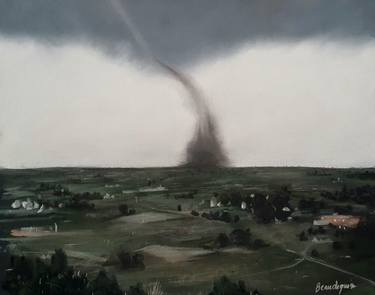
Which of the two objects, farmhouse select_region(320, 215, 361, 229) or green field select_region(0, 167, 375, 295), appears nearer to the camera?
green field select_region(0, 167, 375, 295)

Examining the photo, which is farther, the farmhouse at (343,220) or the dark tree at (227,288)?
the farmhouse at (343,220)

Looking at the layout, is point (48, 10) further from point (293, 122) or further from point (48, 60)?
point (293, 122)

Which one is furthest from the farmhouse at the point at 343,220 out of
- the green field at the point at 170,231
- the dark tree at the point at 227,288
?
the dark tree at the point at 227,288

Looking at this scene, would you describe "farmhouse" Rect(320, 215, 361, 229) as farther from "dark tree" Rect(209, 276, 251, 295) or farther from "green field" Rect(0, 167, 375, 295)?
"dark tree" Rect(209, 276, 251, 295)

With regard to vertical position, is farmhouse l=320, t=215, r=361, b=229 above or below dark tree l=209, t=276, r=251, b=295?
above

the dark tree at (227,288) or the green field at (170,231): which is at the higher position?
the green field at (170,231)

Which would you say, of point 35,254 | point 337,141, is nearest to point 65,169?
point 35,254

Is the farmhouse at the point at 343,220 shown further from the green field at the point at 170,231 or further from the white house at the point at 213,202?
the white house at the point at 213,202

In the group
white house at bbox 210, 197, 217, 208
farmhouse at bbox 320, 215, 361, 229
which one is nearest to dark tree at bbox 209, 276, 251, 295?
white house at bbox 210, 197, 217, 208
